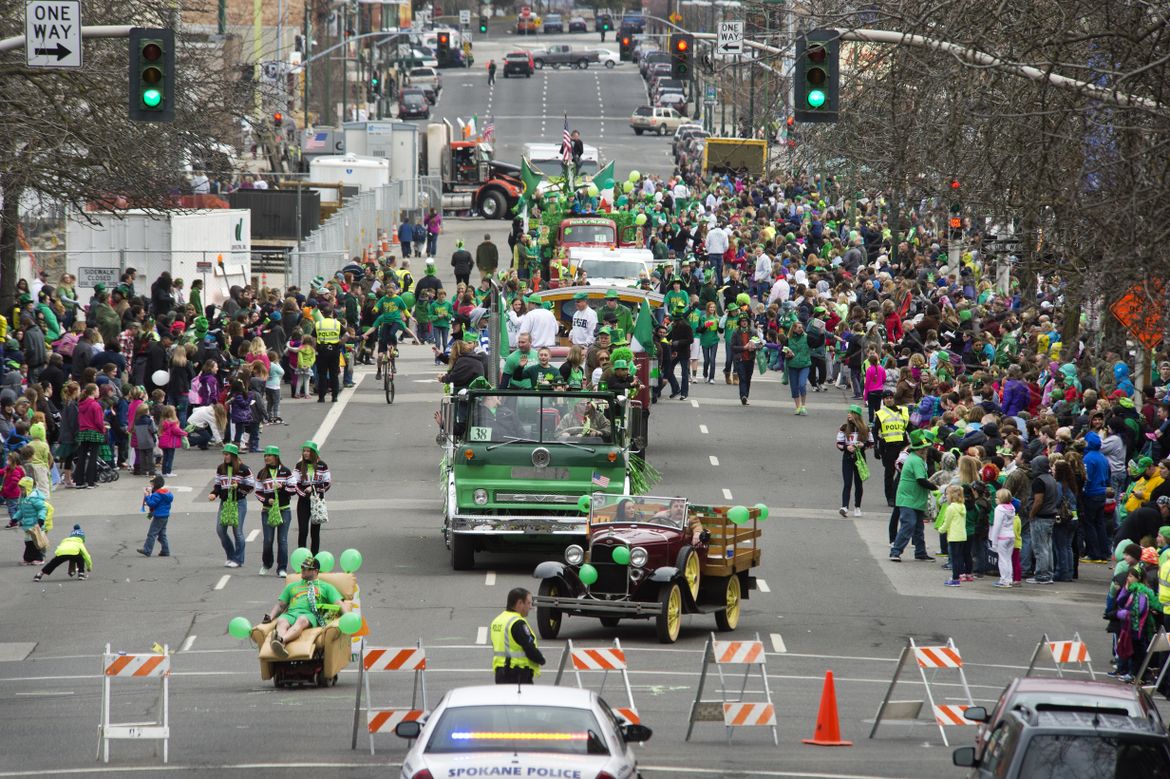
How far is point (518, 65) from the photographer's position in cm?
12350

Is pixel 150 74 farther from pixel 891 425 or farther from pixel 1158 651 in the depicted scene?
pixel 891 425

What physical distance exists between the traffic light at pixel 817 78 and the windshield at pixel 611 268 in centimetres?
2350

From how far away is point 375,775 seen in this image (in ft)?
45.7

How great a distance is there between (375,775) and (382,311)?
80.1ft

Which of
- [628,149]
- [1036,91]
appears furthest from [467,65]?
[1036,91]

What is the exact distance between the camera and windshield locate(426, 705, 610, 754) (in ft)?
35.6

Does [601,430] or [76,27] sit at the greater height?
[76,27]

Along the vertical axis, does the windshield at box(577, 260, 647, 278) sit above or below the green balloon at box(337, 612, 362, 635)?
above

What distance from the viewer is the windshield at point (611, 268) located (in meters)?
43.2

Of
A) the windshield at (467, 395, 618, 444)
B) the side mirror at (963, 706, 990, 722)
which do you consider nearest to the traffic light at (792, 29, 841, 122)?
the windshield at (467, 395, 618, 444)

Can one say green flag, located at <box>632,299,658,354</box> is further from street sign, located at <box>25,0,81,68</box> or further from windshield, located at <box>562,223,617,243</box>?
windshield, located at <box>562,223,617,243</box>

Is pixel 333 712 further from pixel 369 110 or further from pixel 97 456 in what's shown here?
pixel 369 110

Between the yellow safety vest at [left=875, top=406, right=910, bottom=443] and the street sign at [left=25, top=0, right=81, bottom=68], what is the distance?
12.5 meters

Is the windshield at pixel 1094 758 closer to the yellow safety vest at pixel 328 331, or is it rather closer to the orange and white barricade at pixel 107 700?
the orange and white barricade at pixel 107 700
